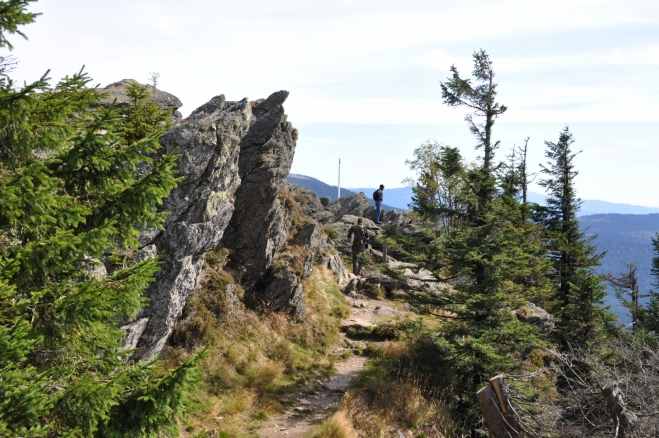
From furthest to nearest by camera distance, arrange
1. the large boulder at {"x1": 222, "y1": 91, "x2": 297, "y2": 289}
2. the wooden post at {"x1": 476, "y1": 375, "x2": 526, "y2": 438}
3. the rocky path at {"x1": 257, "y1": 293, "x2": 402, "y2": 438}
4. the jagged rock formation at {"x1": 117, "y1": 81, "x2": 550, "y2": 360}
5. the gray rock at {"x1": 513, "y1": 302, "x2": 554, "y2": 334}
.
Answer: the gray rock at {"x1": 513, "y1": 302, "x2": 554, "y2": 334}
the large boulder at {"x1": 222, "y1": 91, "x2": 297, "y2": 289}
the jagged rock formation at {"x1": 117, "y1": 81, "x2": 550, "y2": 360}
the rocky path at {"x1": 257, "y1": 293, "x2": 402, "y2": 438}
the wooden post at {"x1": 476, "y1": 375, "x2": 526, "y2": 438}

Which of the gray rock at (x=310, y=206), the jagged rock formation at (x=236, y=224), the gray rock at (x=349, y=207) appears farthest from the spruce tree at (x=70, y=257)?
the gray rock at (x=349, y=207)

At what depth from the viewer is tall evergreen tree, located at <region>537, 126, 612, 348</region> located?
74.3 feet

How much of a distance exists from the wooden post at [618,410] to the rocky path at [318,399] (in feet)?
26.0

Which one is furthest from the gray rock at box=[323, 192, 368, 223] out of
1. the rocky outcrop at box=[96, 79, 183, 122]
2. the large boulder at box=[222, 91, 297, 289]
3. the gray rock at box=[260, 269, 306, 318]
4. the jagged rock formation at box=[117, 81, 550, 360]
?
the rocky outcrop at box=[96, 79, 183, 122]

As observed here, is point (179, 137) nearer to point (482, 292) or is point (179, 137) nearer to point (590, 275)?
point (482, 292)

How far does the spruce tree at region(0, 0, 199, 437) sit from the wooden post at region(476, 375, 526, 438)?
25.2 ft

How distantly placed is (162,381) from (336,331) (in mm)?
15541

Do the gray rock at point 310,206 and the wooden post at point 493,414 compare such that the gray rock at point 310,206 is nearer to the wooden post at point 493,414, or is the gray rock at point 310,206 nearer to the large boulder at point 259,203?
the large boulder at point 259,203

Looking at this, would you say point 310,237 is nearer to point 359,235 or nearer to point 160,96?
point 359,235

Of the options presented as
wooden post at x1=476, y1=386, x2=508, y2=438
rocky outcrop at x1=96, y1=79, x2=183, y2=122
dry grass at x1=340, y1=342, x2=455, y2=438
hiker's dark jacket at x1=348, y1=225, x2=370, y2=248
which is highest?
rocky outcrop at x1=96, y1=79, x2=183, y2=122

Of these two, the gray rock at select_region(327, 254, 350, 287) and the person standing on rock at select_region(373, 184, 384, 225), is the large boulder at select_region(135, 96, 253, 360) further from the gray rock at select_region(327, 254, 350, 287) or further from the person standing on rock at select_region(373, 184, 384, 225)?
the person standing on rock at select_region(373, 184, 384, 225)

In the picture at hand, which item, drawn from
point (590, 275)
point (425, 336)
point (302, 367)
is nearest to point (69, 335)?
point (302, 367)

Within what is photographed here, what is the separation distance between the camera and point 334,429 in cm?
1304

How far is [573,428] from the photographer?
32.7 feet
